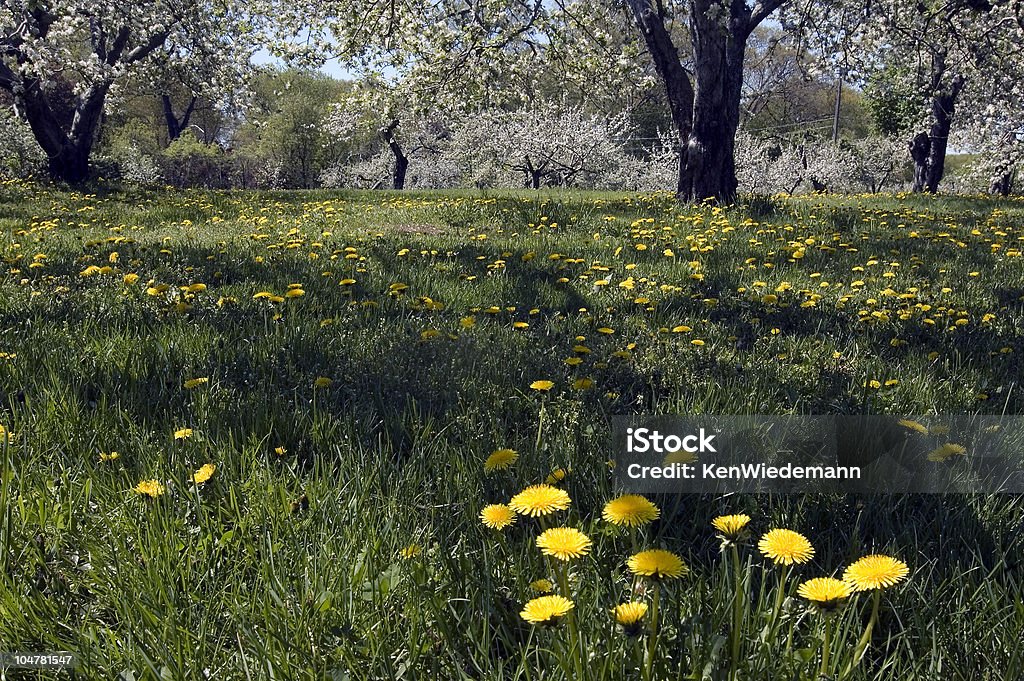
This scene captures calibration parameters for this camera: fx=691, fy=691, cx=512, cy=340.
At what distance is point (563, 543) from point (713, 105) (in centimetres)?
889

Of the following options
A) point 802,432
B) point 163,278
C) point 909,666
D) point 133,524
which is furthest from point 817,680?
point 163,278

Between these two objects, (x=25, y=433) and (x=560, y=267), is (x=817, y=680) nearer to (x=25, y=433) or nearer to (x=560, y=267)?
(x=25, y=433)

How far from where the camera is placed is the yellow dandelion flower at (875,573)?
1092 mm

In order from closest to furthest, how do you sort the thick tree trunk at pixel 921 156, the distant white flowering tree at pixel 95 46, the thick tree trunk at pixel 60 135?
the distant white flowering tree at pixel 95 46 < the thick tree trunk at pixel 60 135 < the thick tree trunk at pixel 921 156

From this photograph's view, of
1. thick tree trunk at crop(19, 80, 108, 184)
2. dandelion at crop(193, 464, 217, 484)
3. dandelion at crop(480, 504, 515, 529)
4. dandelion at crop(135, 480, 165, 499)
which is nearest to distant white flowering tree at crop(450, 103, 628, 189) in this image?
thick tree trunk at crop(19, 80, 108, 184)

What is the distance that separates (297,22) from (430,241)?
22.5ft

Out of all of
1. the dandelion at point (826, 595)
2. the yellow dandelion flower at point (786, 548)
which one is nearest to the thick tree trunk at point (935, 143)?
the yellow dandelion flower at point (786, 548)

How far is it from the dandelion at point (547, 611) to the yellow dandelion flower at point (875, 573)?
0.47m

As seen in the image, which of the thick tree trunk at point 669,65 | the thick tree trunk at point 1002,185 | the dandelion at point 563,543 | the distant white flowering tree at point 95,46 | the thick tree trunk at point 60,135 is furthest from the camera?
the thick tree trunk at point 1002,185

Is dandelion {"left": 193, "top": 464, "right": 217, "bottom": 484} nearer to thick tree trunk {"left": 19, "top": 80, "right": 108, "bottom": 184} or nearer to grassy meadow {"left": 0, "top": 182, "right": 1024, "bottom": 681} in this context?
grassy meadow {"left": 0, "top": 182, "right": 1024, "bottom": 681}

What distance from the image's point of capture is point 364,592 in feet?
4.64

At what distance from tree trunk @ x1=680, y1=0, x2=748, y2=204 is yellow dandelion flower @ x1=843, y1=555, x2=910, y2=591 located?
850 centimetres

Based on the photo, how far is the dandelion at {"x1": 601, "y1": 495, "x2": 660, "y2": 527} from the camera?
49.4 inches

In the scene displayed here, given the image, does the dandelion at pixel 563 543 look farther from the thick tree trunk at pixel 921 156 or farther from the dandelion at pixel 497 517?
the thick tree trunk at pixel 921 156
